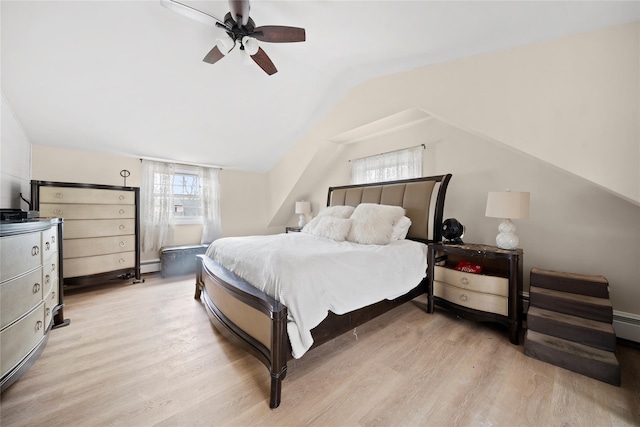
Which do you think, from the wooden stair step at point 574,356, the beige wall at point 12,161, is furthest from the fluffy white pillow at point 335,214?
the beige wall at point 12,161

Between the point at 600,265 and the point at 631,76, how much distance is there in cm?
154

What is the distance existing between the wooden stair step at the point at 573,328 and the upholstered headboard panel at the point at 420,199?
1100 millimetres

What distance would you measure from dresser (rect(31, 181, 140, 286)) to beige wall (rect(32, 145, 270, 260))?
652 mm

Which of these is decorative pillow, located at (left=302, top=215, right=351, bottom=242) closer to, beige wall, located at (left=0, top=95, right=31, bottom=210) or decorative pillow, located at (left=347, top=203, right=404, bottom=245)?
decorative pillow, located at (left=347, top=203, right=404, bottom=245)

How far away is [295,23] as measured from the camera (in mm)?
2127

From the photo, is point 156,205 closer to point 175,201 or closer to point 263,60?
point 175,201

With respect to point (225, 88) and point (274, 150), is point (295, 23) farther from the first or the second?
point (274, 150)

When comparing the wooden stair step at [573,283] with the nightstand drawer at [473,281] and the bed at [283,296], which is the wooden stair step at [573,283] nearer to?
the nightstand drawer at [473,281]

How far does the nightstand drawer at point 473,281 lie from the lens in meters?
2.03

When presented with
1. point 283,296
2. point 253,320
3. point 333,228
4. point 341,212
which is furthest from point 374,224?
point 253,320

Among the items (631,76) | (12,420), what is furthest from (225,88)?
(631,76)

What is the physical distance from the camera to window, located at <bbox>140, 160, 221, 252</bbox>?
152 inches

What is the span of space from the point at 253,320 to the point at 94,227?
9.80 feet

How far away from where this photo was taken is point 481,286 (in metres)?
2.12
